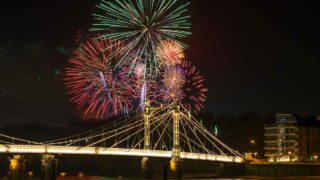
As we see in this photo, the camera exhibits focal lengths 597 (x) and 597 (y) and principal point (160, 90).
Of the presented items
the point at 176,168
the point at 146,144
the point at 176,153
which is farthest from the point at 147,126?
the point at 176,168

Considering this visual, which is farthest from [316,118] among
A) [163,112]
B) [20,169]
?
[20,169]

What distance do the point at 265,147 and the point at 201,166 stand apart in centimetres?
1519

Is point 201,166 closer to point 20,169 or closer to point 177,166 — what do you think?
point 177,166

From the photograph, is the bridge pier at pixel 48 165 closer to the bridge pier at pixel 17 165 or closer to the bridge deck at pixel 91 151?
the bridge deck at pixel 91 151

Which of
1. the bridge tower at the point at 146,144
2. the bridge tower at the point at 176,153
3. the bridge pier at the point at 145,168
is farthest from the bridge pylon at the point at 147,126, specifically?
the bridge tower at the point at 176,153

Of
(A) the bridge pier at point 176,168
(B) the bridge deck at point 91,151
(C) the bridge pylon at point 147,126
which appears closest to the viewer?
(B) the bridge deck at point 91,151

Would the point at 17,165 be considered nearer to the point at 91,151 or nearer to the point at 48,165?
the point at 48,165

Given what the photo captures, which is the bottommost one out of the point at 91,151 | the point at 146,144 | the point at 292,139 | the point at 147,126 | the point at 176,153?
the point at 176,153

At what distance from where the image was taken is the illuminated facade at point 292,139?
127750mm

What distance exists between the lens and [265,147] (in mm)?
135500

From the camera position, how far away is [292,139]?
422 feet

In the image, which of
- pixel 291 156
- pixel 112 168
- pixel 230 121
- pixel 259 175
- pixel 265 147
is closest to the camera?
pixel 259 175

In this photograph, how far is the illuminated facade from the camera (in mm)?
127750

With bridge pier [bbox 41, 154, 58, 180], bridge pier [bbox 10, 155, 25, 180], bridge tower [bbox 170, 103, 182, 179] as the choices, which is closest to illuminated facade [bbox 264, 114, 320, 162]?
bridge tower [bbox 170, 103, 182, 179]
